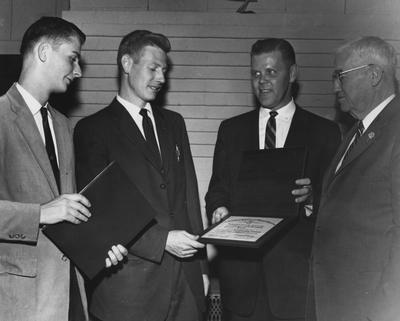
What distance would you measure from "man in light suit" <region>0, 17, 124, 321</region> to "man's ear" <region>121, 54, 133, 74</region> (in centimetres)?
50

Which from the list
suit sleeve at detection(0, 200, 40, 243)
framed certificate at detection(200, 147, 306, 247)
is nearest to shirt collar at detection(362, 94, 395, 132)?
framed certificate at detection(200, 147, 306, 247)

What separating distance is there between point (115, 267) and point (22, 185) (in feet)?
2.51

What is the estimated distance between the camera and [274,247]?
2801 millimetres

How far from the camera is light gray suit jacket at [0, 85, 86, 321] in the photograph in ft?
6.86

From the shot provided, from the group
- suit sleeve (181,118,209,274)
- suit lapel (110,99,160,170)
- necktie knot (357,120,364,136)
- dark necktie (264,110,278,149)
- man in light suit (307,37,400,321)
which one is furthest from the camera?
dark necktie (264,110,278,149)

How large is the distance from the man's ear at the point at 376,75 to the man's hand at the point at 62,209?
156 centimetres

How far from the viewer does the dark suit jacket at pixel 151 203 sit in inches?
103

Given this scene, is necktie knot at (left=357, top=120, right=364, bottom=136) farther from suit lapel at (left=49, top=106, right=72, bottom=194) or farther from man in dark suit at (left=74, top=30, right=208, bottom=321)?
suit lapel at (left=49, top=106, right=72, bottom=194)

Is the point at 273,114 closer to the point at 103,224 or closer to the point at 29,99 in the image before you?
the point at 103,224

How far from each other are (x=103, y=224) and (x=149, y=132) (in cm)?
71

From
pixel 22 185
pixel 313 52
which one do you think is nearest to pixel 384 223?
pixel 22 185

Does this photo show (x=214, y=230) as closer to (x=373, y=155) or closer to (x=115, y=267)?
(x=115, y=267)

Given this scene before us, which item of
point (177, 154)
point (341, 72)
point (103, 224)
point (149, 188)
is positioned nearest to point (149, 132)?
point (177, 154)

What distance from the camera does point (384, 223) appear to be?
213 cm
